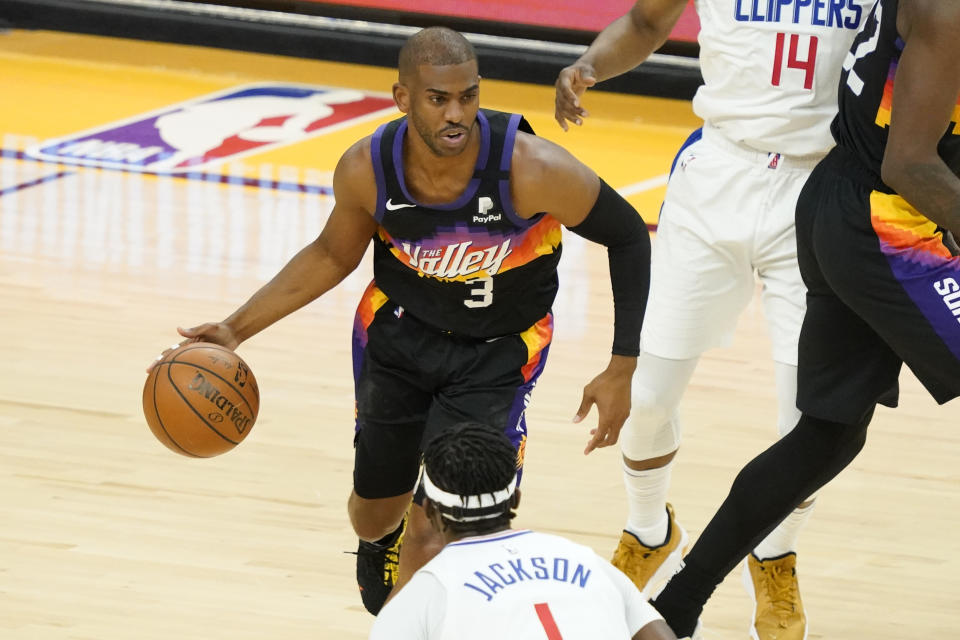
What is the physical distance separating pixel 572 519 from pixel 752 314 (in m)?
2.59

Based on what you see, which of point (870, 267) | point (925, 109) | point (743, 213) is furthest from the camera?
point (743, 213)

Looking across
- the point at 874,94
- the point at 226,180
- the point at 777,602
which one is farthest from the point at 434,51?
the point at 226,180

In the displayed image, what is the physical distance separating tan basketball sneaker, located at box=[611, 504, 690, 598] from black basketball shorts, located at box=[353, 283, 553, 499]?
0.68m

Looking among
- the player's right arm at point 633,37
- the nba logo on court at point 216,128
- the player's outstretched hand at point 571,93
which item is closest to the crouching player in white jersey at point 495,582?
the player's outstretched hand at point 571,93

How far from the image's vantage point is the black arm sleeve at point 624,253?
12.3 feet

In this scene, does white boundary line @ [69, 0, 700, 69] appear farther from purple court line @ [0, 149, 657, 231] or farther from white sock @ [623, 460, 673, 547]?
white sock @ [623, 460, 673, 547]

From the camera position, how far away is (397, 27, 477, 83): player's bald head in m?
3.50

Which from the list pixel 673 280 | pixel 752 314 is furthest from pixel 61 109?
pixel 673 280

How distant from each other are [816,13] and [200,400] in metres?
1.81

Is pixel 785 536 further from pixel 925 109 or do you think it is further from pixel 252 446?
pixel 252 446

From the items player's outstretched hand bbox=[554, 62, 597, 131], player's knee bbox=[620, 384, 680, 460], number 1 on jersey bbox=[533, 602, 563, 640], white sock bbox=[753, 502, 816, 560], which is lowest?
white sock bbox=[753, 502, 816, 560]

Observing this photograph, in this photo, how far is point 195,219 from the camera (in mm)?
8180

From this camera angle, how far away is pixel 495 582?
2496 millimetres

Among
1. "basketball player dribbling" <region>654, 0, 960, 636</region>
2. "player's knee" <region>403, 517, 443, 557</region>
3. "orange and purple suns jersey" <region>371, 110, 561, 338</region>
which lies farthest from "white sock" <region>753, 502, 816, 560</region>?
"player's knee" <region>403, 517, 443, 557</region>
